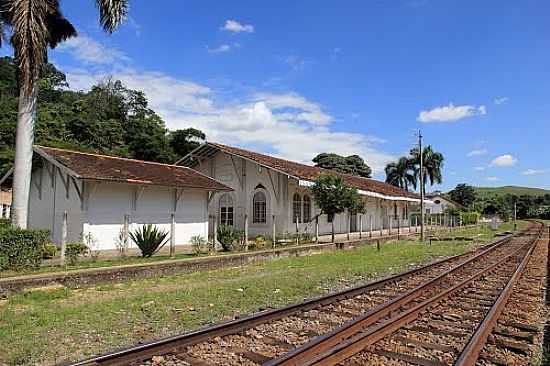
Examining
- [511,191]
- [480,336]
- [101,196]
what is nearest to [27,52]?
[101,196]

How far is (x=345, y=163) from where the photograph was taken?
2837 inches

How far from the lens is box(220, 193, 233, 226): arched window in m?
27.4

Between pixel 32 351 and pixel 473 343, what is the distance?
17.5 ft

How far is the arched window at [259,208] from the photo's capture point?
26.3 m

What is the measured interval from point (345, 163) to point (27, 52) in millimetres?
61714

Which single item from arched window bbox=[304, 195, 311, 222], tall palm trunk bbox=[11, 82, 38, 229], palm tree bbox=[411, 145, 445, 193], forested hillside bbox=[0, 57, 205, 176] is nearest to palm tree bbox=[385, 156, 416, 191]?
palm tree bbox=[411, 145, 445, 193]

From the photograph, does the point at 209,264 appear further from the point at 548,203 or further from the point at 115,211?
the point at 548,203

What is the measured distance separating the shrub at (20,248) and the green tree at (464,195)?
313ft

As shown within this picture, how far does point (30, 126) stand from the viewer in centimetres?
1398

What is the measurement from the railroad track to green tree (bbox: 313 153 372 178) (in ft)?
201

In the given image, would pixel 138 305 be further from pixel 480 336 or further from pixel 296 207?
pixel 296 207

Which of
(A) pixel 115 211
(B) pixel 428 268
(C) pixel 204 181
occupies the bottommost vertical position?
(B) pixel 428 268

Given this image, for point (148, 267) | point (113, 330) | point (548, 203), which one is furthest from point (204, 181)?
point (548, 203)

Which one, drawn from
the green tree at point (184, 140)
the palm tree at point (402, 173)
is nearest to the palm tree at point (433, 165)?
the palm tree at point (402, 173)
